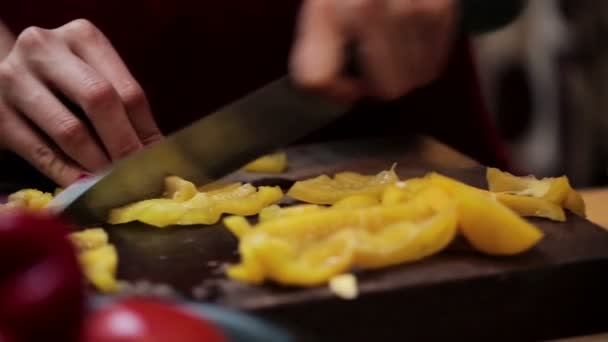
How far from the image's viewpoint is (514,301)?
102 cm

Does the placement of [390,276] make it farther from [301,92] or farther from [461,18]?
[461,18]

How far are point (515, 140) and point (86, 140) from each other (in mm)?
2182

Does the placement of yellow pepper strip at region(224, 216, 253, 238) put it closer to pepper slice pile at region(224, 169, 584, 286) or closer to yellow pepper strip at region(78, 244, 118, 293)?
pepper slice pile at region(224, 169, 584, 286)

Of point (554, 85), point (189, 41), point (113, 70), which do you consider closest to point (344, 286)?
point (113, 70)

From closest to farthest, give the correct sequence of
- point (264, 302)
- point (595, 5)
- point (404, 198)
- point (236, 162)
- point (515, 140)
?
1. point (264, 302)
2. point (404, 198)
3. point (236, 162)
4. point (595, 5)
5. point (515, 140)

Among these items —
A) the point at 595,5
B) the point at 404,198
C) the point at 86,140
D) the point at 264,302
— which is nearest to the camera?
the point at 264,302

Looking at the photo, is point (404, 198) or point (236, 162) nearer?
point (404, 198)

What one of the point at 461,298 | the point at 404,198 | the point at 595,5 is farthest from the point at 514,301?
the point at 595,5

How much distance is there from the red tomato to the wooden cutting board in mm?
229

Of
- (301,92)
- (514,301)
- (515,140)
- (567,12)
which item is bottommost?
(515,140)

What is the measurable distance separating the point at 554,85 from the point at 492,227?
2.29 metres

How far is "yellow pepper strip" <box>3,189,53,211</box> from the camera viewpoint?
130 centimetres

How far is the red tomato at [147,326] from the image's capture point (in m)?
0.70

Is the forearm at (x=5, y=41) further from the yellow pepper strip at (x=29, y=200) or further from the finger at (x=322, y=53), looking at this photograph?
the finger at (x=322, y=53)
